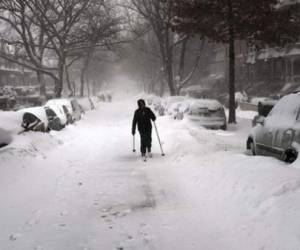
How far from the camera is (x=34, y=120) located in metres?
15.8

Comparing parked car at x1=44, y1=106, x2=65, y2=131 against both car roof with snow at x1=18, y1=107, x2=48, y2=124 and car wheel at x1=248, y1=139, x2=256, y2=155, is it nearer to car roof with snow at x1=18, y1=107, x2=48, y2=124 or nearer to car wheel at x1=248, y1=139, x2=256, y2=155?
car roof with snow at x1=18, y1=107, x2=48, y2=124

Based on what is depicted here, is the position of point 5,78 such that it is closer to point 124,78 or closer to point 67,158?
point 67,158

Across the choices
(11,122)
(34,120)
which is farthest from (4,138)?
(34,120)

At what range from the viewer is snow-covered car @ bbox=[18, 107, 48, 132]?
15070 millimetres

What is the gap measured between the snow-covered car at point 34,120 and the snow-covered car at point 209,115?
632cm

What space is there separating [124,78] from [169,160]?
147652 millimetres

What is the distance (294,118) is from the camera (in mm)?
9195

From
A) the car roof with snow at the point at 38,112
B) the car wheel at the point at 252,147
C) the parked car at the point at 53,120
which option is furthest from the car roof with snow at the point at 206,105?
the car wheel at the point at 252,147

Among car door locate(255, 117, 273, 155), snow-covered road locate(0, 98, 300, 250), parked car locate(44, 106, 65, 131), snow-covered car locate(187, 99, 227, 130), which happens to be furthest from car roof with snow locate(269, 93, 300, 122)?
parked car locate(44, 106, 65, 131)

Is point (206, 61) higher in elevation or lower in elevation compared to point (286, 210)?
higher

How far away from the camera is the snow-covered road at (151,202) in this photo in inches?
247

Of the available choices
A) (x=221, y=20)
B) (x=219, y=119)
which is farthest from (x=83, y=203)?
(x=221, y=20)

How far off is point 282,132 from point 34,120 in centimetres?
904

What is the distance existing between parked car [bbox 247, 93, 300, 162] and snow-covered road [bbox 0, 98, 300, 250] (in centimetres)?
60
